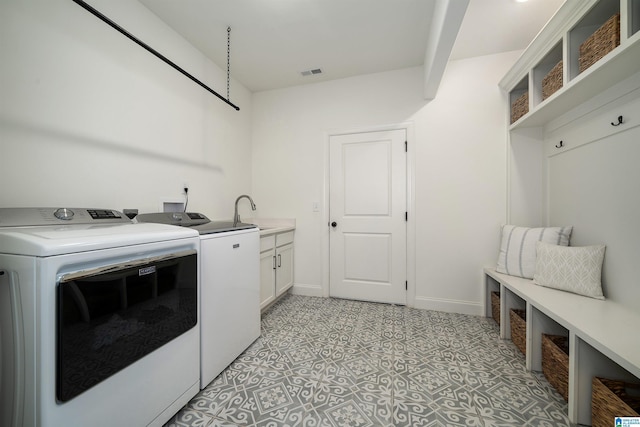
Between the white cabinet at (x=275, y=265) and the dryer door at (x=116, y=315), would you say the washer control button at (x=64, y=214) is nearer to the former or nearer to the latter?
the dryer door at (x=116, y=315)

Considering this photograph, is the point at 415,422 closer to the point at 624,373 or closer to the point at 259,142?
the point at 624,373

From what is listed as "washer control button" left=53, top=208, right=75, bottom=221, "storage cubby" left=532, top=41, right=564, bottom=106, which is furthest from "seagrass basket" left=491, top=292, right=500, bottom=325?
"washer control button" left=53, top=208, right=75, bottom=221

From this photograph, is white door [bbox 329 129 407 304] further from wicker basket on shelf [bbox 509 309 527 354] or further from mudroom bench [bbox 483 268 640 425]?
mudroom bench [bbox 483 268 640 425]

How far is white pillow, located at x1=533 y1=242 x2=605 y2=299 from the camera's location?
1502mm

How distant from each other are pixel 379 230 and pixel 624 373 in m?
1.85

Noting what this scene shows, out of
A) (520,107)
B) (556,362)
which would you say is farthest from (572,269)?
(520,107)

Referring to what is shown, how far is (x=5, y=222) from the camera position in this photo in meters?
1.03

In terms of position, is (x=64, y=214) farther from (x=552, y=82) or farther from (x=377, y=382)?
(x=552, y=82)

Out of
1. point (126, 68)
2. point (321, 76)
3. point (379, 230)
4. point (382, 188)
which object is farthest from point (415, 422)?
point (321, 76)

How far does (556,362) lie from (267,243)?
218 cm


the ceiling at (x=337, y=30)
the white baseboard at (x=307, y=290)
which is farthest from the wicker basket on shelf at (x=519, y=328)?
the ceiling at (x=337, y=30)

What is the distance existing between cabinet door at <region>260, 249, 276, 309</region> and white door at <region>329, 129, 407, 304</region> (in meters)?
0.75

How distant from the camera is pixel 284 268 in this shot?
9.01 feet

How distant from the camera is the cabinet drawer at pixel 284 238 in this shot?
2613 mm
